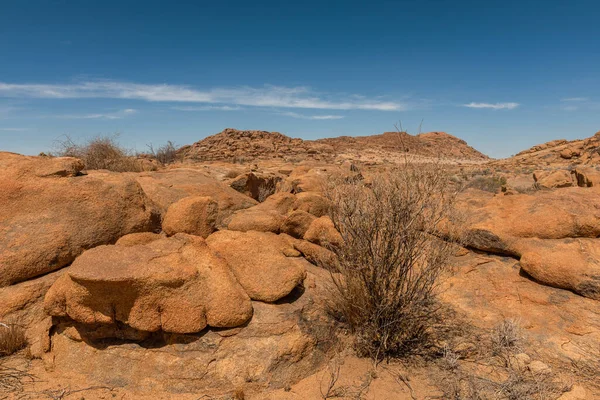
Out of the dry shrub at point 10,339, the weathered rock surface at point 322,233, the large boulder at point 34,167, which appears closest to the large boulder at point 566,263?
the weathered rock surface at point 322,233

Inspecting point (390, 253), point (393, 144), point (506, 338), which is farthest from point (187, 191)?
point (393, 144)

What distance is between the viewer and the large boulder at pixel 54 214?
2938 millimetres

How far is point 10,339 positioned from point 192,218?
5.36 ft

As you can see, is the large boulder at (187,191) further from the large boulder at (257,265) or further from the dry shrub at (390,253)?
the dry shrub at (390,253)

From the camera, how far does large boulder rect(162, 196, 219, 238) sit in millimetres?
3559

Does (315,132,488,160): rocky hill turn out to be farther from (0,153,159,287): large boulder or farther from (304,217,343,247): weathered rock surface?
(0,153,159,287): large boulder

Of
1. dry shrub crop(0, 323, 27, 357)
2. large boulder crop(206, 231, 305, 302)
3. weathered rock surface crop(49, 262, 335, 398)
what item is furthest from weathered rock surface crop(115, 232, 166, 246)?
dry shrub crop(0, 323, 27, 357)

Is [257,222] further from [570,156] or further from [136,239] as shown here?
[570,156]

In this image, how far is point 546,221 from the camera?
157 inches

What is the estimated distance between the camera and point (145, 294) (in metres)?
2.60

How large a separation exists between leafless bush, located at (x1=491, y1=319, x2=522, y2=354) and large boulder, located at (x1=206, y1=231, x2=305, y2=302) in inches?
66.6

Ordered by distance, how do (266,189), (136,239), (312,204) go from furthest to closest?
(266,189), (312,204), (136,239)

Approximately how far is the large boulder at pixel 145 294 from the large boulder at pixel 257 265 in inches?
7.7

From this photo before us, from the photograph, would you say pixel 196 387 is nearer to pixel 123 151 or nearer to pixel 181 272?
pixel 181 272
